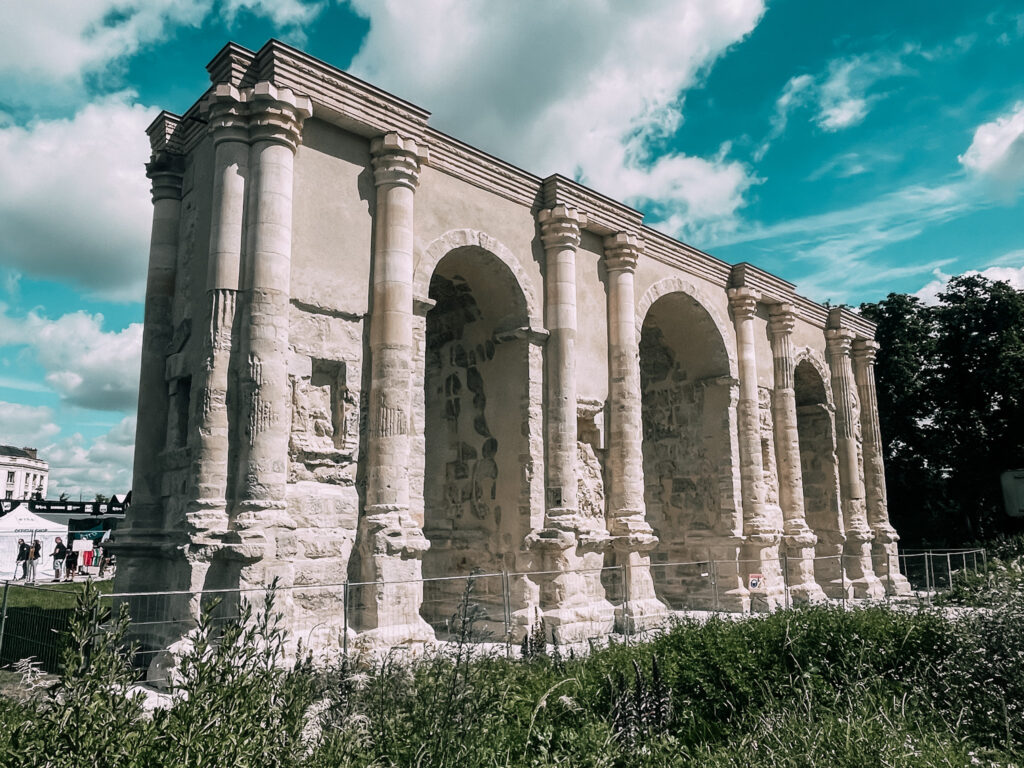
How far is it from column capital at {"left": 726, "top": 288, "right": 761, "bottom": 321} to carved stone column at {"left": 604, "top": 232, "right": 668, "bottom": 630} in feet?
12.1

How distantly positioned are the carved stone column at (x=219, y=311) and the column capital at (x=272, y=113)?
169mm

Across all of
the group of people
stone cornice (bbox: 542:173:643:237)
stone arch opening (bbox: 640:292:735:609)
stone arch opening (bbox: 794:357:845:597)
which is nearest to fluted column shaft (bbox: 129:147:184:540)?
stone cornice (bbox: 542:173:643:237)

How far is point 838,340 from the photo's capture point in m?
20.3

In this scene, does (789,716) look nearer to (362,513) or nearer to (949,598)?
(949,598)

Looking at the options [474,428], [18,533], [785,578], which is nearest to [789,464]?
[785,578]

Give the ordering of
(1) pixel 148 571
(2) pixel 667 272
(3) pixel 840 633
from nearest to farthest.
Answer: (3) pixel 840 633 → (1) pixel 148 571 → (2) pixel 667 272

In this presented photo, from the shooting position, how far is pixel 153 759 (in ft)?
9.92

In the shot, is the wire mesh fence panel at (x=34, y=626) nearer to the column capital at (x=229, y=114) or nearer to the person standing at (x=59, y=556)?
the column capital at (x=229, y=114)

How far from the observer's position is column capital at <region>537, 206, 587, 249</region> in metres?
12.5

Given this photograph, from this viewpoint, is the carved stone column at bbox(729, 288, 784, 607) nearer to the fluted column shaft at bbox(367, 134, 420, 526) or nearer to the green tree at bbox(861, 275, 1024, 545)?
the fluted column shaft at bbox(367, 134, 420, 526)

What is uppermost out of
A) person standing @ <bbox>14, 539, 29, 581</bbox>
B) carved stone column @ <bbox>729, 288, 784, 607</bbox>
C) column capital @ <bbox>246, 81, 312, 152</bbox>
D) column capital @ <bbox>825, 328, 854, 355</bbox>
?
column capital @ <bbox>825, 328, 854, 355</bbox>

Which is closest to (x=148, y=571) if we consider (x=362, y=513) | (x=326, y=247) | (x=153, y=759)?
(x=362, y=513)

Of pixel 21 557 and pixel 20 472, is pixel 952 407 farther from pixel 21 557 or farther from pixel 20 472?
pixel 20 472

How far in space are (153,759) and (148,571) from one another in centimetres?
687
